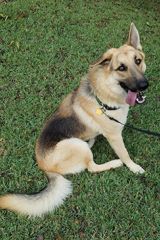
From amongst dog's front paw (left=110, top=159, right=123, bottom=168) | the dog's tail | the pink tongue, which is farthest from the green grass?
the pink tongue

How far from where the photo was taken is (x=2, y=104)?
6.30m

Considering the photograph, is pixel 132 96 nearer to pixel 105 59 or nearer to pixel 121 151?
pixel 105 59

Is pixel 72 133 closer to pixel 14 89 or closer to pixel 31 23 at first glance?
pixel 14 89

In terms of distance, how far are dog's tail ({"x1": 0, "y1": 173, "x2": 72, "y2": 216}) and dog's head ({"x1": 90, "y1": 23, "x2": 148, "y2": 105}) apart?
49.5 inches

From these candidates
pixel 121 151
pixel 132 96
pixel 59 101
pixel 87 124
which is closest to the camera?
pixel 132 96

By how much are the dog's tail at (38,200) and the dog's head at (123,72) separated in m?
1.26

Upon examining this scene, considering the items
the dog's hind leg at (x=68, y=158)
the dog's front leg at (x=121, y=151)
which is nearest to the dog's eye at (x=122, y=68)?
the dog's front leg at (x=121, y=151)

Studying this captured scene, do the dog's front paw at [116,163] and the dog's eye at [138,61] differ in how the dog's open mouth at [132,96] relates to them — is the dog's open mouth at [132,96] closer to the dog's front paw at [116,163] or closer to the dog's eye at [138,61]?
the dog's eye at [138,61]

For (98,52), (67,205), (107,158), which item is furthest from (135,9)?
(67,205)

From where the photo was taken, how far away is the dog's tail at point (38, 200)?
4.23 m

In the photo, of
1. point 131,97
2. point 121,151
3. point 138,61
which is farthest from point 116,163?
point 138,61

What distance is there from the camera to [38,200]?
4.26m

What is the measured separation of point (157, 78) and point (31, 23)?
321 centimetres

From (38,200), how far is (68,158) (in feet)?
2.15
